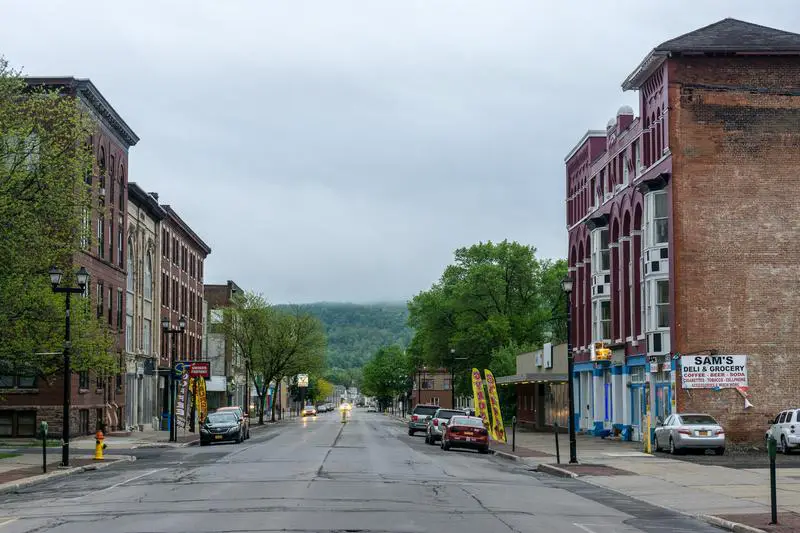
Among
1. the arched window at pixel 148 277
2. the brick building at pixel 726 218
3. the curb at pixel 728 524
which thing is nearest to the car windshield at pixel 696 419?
the brick building at pixel 726 218

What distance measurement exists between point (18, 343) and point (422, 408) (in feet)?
112

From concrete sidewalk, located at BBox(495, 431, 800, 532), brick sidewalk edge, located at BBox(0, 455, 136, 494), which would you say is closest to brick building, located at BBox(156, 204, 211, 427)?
brick sidewalk edge, located at BBox(0, 455, 136, 494)

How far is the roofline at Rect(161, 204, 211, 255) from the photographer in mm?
82500

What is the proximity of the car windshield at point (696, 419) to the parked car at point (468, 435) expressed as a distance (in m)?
8.47

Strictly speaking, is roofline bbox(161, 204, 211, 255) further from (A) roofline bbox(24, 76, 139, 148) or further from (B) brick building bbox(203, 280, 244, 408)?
(A) roofline bbox(24, 76, 139, 148)

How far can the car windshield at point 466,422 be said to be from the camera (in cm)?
4644

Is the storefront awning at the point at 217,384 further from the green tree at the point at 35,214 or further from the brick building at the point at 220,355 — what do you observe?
the green tree at the point at 35,214

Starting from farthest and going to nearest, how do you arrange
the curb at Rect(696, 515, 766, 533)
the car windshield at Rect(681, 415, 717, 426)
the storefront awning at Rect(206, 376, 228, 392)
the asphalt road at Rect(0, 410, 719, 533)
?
the storefront awning at Rect(206, 376, 228, 392) < the car windshield at Rect(681, 415, 717, 426) < the curb at Rect(696, 515, 766, 533) < the asphalt road at Rect(0, 410, 719, 533)

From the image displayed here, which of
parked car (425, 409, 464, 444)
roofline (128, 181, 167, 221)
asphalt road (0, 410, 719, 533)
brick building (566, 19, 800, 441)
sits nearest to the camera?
asphalt road (0, 410, 719, 533)

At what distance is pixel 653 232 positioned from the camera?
158 ft

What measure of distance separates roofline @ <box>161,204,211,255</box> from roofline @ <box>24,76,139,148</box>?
1549 cm

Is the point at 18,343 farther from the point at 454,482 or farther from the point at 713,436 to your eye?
the point at 713,436

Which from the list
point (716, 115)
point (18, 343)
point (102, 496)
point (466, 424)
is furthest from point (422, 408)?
point (102, 496)

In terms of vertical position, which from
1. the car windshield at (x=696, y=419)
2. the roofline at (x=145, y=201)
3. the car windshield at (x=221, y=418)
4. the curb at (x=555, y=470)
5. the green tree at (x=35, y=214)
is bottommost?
the curb at (x=555, y=470)
